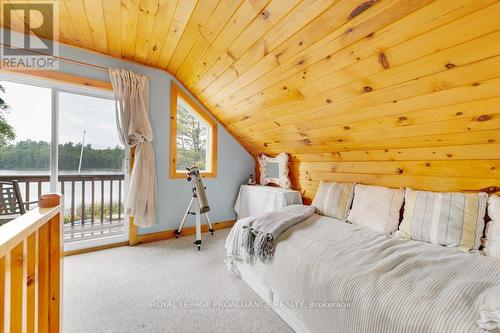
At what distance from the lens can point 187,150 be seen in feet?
11.2

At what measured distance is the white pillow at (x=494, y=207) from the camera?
1.48 metres

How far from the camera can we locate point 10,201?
66.8 inches

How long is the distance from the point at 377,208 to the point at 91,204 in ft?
11.9

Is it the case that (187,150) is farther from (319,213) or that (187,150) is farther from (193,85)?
(319,213)

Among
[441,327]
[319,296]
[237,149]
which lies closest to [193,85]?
[237,149]

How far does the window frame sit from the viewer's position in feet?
10.0

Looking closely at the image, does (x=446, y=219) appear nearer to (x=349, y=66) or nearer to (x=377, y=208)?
(x=377, y=208)

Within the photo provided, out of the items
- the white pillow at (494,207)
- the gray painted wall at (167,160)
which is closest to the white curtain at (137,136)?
the gray painted wall at (167,160)

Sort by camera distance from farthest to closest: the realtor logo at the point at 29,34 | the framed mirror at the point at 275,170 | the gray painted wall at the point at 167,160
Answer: the framed mirror at the point at 275,170, the gray painted wall at the point at 167,160, the realtor logo at the point at 29,34

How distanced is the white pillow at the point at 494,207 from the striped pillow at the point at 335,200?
3.35 ft

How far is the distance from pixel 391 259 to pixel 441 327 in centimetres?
48

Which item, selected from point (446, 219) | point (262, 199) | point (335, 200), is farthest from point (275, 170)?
point (446, 219)

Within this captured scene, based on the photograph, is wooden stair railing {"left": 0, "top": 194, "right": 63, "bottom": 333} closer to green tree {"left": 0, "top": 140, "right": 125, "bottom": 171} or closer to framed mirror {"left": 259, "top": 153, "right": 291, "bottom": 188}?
green tree {"left": 0, "top": 140, "right": 125, "bottom": 171}

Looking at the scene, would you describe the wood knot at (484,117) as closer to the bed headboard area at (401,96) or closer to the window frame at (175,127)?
the bed headboard area at (401,96)
